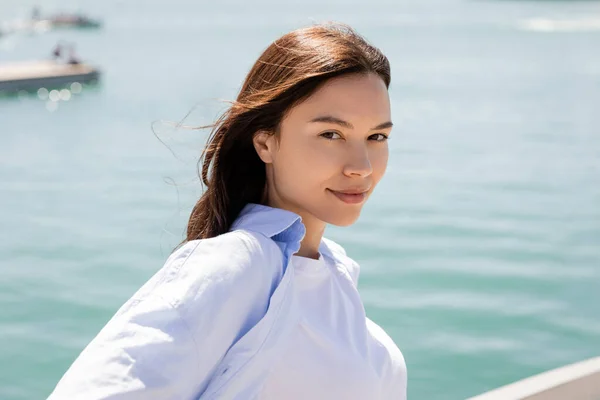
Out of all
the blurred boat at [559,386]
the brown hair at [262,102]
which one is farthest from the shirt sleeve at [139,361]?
the blurred boat at [559,386]

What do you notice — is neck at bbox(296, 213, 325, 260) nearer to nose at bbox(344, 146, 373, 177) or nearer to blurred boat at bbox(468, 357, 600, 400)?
nose at bbox(344, 146, 373, 177)

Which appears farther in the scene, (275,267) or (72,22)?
(72,22)

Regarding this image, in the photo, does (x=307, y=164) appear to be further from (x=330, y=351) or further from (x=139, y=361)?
(x=139, y=361)

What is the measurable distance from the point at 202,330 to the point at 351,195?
32 cm

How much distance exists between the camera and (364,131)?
1188mm

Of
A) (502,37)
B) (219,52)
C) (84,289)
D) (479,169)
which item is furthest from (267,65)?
(502,37)

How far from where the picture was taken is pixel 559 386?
188 cm

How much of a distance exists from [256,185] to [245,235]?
238mm

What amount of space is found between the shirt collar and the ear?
79 mm

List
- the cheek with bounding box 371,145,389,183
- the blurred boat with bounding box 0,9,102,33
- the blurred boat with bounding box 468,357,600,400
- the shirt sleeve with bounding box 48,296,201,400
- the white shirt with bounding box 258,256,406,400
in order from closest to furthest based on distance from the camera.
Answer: the shirt sleeve with bounding box 48,296,201,400, the white shirt with bounding box 258,256,406,400, the cheek with bounding box 371,145,389,183, the blurred boat with bounding box 468,357,600,400, the blurred boat with bounding box 0,9,102,33

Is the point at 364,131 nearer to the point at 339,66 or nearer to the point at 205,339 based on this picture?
the point at 339,66

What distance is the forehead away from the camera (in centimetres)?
117

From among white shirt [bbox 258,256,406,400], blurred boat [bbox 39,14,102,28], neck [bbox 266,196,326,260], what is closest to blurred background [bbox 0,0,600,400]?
neck [bbox 266,196,326,260]

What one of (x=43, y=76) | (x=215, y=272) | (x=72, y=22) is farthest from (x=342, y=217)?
(x=72, y=22)
